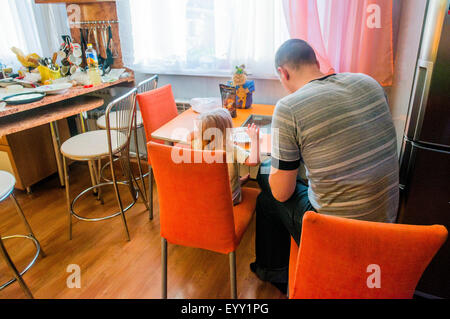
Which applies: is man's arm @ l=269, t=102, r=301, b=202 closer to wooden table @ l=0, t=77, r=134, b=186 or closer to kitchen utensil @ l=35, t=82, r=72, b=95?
wooden table @ l=0, t=77, r=134, b=186

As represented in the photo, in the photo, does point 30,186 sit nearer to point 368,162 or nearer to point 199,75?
point 199,75

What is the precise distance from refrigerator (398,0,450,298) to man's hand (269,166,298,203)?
541 millimetres

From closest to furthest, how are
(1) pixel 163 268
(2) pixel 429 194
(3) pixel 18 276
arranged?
(2) pixel 429 194, (1) pixel 163 268, (3) pixel 18 276

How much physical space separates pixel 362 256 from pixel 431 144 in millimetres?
749

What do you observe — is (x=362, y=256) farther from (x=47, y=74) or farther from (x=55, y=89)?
(x=47, y=74)

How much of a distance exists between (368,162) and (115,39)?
2319mm

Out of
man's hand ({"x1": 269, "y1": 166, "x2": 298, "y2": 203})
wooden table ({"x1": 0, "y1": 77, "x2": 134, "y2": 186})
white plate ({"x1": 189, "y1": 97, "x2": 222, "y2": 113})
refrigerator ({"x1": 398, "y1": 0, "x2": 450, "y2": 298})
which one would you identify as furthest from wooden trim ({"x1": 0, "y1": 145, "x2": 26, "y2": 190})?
refrigerator ({"x1": 398, "y1": 0, "x2": 450, "y2": 298})

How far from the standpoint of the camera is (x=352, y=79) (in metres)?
1.12

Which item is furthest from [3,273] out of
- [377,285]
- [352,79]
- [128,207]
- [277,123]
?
[352,79]

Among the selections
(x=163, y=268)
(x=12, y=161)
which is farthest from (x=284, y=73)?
(x=12, y=161)

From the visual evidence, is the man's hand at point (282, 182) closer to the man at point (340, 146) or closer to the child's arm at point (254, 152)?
the man at point (340, 146)

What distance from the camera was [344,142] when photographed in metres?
1.04

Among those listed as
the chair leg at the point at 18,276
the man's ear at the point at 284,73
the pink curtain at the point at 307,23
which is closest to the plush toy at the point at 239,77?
the pink curtain at the point at 307,23

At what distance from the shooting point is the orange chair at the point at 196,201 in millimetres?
1073
